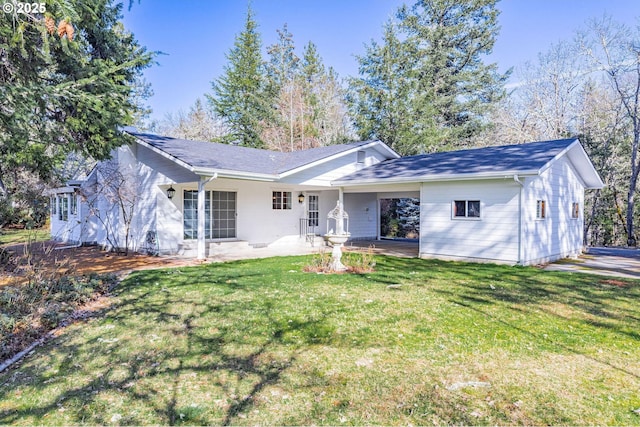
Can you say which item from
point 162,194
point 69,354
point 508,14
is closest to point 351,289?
point 69,354

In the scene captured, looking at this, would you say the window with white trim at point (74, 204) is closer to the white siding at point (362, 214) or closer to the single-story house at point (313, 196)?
the single-story house at point (313, 196)

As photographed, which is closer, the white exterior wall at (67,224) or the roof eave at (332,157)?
the roof eave at (332,157)

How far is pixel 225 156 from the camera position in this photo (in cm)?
1272

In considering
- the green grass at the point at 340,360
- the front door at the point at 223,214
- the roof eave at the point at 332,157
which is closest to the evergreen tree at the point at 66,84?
the green grass at the point at 340,360

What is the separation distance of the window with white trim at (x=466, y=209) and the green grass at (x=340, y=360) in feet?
12.7

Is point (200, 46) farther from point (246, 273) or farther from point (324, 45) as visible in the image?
point (246, 273)

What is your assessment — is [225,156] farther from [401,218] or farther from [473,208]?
[401,218]

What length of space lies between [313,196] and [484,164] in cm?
724

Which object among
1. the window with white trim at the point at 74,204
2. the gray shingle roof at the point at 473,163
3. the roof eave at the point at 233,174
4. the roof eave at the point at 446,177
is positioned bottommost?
the window with white trim at the point at 74,204

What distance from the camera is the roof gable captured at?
9.72 meters

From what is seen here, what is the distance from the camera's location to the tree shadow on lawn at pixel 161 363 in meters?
2.97

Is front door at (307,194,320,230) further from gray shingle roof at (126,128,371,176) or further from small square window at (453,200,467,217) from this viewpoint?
small square window at (453,200,467,217)

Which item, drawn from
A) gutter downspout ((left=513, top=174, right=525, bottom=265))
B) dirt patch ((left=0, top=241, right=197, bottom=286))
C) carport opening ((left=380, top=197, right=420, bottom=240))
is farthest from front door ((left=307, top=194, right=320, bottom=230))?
gutter downspout ((left=513, top=174, right=525, bottom=265))

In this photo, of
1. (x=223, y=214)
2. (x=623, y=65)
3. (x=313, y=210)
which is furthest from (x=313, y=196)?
(x=623, y=65)
